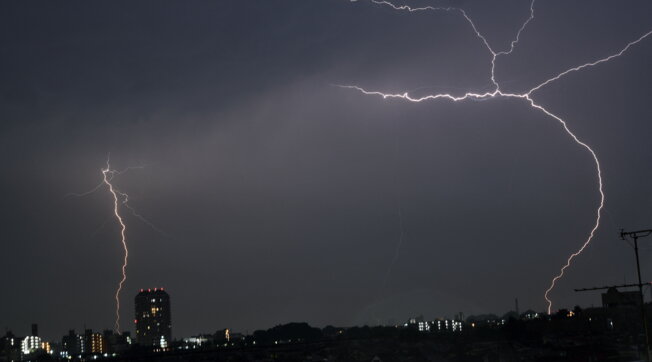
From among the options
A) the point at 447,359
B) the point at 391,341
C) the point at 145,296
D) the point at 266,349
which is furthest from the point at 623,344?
the point at 145,296

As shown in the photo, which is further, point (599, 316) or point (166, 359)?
point (599, 316)

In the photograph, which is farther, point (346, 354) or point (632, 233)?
point (346, 354)

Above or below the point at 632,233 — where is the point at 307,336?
below

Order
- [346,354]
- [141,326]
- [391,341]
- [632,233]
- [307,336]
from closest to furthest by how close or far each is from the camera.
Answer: [632,233] → [346,354] → [391,341] → [307,336] → [141,326]

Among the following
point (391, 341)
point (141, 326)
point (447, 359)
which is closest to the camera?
point (447, 359)

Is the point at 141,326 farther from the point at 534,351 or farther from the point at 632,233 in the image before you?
the point at 632,233

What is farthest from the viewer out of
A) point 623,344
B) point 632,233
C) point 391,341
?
point 391,341

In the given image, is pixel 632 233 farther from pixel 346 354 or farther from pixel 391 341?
pixel 391 341

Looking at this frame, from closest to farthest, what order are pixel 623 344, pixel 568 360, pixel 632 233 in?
pixel 632 233
pixel 568 360
pixel 623 344

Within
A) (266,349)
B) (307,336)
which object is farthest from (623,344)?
(307,336)
